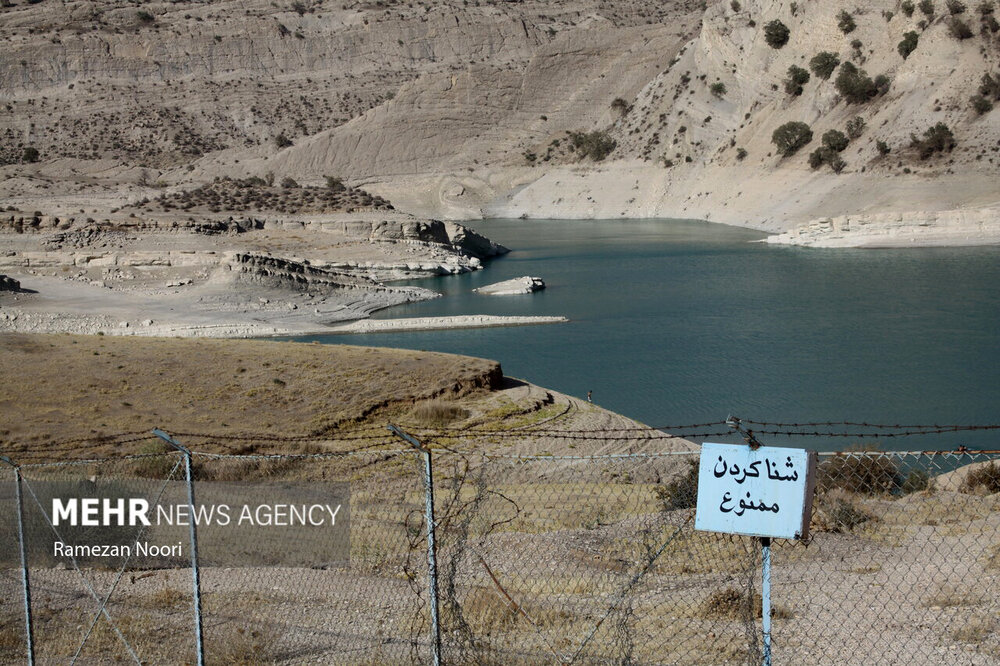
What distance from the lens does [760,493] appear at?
671 centimetres

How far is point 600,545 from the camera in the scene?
11.0 metres

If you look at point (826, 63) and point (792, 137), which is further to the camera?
point (826, 63)

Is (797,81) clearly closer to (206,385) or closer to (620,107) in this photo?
(620,107)

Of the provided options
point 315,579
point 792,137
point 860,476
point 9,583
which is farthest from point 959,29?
point 9,583

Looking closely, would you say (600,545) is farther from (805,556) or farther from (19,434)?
(19,434)

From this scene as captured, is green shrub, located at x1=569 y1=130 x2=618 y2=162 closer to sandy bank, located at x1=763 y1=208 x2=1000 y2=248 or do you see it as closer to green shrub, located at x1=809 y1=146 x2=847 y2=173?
green shrub, located at x1=809 y1=146 x2=847 y2=173

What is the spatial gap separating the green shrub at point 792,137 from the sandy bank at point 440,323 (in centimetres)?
3960

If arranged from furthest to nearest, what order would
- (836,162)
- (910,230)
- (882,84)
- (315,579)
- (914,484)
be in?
(882,84), (836,162), (910,230), (914,484), (315,579)

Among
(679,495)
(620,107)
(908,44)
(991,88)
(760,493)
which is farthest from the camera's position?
(620,107)

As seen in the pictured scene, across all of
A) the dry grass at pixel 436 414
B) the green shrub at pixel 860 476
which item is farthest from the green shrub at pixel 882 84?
the green shrub at pixel 860 476

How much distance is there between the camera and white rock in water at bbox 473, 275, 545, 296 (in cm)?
4912

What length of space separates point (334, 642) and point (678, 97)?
91.4 meters

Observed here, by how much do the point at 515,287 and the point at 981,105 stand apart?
33276 mm

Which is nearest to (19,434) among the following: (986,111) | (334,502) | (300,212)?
(334,502)
